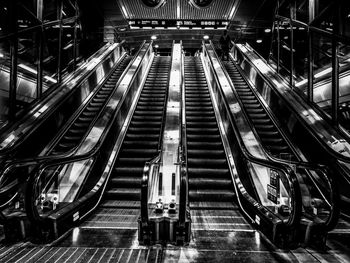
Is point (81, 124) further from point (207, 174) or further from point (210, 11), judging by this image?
point (210, 11)

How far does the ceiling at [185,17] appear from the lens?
537 inches

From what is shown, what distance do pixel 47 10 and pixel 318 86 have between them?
10.5m

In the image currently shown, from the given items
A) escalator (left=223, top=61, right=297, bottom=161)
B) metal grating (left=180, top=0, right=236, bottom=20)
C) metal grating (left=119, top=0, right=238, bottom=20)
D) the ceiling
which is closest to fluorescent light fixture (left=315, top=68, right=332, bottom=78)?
escalator (left=223, top=61, right=297, bottom=161)

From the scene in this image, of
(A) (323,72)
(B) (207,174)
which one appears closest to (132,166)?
(B) (207,174)

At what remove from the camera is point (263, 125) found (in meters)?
6.43

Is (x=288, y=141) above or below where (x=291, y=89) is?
below

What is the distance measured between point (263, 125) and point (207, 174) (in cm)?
228

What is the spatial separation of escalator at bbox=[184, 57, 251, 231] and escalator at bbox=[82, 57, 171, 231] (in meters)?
0.86

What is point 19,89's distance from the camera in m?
7.43

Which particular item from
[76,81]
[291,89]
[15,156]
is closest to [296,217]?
[15,156]

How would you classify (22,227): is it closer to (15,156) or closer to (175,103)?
(15,156)

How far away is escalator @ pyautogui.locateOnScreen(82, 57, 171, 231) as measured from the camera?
12.5ft

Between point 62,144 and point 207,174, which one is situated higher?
point 62,144

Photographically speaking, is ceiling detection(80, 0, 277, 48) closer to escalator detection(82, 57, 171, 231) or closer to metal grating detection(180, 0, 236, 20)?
metal grating detection(180, 0, 236, 20)
